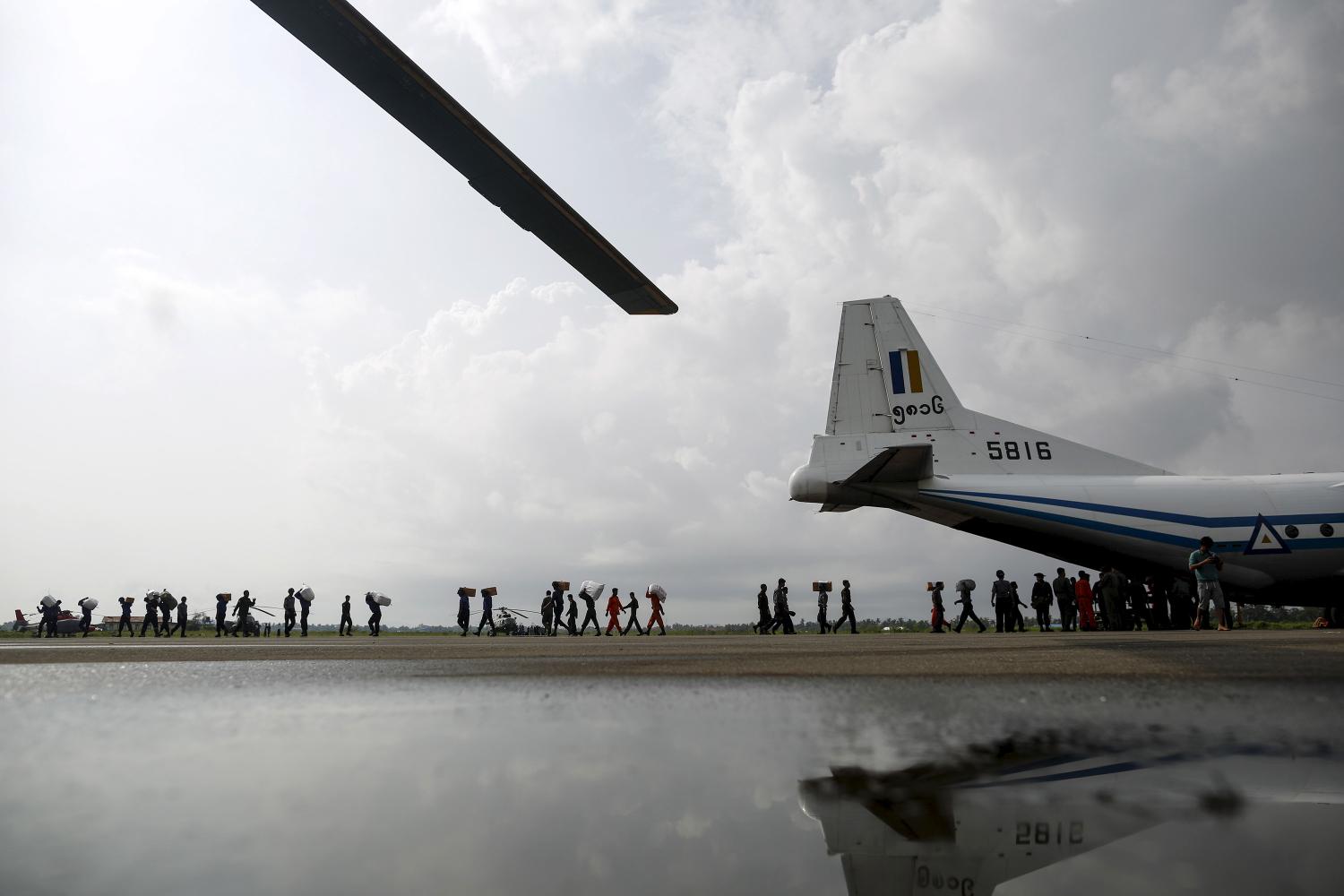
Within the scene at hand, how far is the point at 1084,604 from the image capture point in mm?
21109

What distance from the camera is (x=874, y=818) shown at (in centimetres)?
134

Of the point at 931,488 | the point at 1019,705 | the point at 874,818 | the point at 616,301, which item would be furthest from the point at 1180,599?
the point at 874,818

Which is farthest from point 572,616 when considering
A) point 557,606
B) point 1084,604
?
point 1084,604

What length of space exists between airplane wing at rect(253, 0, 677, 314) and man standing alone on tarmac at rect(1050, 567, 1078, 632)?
13.5 m

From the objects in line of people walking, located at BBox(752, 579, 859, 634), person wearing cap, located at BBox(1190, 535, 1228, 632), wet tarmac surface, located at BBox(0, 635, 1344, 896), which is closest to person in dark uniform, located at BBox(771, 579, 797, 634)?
line of people walking, located at BBox(752, 579, 859, 634)

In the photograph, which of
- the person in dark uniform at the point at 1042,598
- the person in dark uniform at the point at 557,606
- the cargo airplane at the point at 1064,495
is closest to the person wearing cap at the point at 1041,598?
the person in dark uniform at the point at 1042,598

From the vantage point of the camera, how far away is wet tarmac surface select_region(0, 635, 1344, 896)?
1.11 metres

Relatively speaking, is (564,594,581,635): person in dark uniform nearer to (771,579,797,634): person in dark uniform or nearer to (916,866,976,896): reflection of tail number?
(771,579,797,634): person in dark uniform

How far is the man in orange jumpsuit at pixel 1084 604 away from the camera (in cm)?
2078

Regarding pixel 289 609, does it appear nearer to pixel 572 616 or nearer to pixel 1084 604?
pixel 572 616

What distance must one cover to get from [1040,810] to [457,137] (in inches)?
421

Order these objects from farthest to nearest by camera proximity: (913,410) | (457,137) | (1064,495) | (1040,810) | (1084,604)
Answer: (1084,604) → (913,410) → (1064,495) → (457,137) → (1040,810)

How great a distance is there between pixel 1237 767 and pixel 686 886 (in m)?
1.39

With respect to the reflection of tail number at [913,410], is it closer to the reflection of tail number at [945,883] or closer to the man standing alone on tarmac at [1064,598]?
the man standing alone on tarmac at [1064,598]
